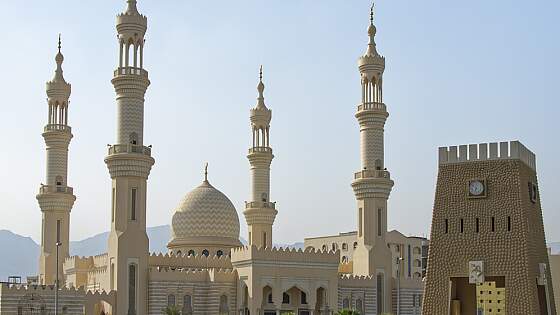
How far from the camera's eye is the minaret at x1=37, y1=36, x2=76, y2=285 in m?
69.9

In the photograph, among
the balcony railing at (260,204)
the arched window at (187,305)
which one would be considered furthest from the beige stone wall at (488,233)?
the balcony railing at (260,204)

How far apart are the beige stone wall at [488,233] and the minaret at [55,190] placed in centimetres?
3604

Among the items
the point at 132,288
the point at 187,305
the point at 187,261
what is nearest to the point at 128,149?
the point at 132,288

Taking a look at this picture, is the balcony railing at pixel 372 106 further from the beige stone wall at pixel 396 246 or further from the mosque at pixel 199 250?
the beige stone wall at pixel 396 246

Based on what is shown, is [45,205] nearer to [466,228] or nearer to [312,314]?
[312,314]

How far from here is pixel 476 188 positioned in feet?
133

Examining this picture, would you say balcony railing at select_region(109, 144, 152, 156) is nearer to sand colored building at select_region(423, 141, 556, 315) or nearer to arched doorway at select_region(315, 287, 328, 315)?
arched doorway at select_region(315, 287, 328, 315)

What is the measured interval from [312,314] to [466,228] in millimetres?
26825

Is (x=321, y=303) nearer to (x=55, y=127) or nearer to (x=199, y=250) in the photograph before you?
(x=199, y=250)

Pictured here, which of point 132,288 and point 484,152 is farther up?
point 484,152

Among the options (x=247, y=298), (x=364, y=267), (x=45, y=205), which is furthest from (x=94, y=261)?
(x=364, y=267)

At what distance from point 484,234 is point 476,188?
1955 millimetres

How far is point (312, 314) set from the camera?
6562 cm

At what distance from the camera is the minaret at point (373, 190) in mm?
68438
